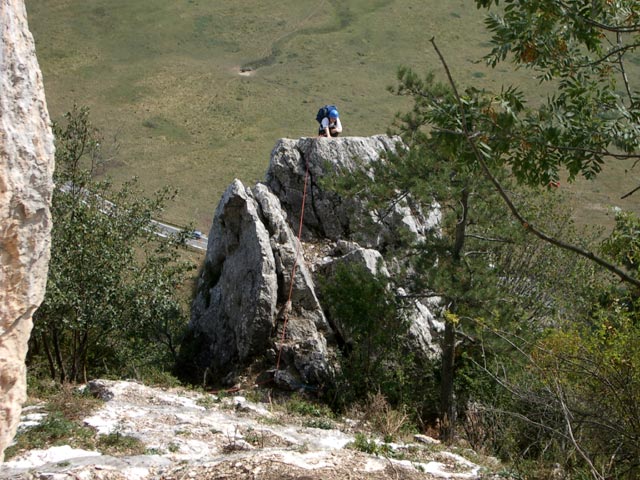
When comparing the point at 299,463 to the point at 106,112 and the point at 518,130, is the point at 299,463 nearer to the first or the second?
the point at 518,130

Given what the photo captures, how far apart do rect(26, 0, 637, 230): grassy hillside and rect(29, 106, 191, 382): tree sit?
30697mm

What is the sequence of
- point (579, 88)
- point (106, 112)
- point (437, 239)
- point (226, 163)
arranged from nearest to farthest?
point (579, 88) < point (437, 239) < point (226, 163) < point (106, 112)

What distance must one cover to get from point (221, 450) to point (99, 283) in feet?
23.9

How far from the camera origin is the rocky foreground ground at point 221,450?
6809mm

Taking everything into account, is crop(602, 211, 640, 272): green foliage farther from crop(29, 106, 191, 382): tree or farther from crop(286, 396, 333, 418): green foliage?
crop(29, 106, 191, 382): tree

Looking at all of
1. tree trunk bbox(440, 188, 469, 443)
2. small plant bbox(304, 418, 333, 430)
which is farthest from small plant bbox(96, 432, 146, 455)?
tree trunk bbox(440, 188, 469, 443)

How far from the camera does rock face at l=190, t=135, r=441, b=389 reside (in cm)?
1450

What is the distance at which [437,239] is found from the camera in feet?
49.0

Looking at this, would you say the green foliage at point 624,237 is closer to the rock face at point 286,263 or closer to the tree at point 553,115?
the tree at point 553,115

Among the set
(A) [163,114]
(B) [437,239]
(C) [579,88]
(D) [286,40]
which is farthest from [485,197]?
(D) [286,40]

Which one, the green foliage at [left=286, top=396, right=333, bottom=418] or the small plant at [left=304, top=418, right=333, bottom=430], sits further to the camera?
the green foliage at [left=286, top=396, right=333, bottom=418]

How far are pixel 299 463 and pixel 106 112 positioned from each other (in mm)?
61851

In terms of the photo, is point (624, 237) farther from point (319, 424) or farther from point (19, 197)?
point (19, 197)

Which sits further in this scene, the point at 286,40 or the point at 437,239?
the point at 286,40
